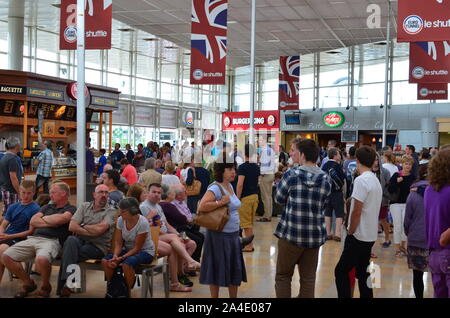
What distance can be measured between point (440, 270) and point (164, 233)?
3381 mm

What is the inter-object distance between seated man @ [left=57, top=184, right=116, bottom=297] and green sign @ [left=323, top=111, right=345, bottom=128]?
26.0m

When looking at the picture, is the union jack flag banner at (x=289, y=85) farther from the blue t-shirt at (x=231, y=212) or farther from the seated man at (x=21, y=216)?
the blue t-shirt at (x=231, y=212)

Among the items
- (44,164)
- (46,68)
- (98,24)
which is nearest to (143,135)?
(46,68)

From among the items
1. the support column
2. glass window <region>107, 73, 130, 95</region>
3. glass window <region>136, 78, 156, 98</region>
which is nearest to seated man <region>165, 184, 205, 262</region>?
the support column

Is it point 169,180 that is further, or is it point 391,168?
point 391,168

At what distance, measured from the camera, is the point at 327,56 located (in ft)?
106

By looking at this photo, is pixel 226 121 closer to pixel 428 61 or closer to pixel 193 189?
pixel 428 61

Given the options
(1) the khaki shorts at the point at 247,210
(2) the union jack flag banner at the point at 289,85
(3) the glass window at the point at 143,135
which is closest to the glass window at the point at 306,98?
(3) the glass window at the point at 143,135

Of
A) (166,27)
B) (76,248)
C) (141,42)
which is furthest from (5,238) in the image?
(141,42)

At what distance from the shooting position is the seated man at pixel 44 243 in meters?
5.78

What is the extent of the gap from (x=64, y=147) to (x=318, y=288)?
15801 mm

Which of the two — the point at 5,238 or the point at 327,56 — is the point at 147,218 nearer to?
the point at 5,238

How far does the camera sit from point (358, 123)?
30109 mm
